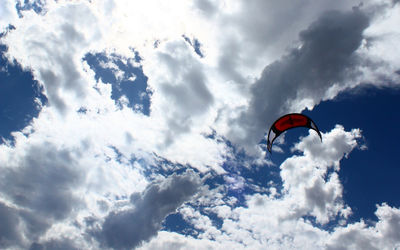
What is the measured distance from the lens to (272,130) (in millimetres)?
35281

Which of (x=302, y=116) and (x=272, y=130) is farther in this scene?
(x=272, y=130)

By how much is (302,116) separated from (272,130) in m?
3.87

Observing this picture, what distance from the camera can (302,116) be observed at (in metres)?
33.0
